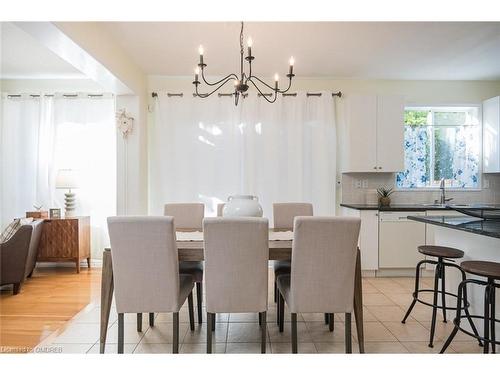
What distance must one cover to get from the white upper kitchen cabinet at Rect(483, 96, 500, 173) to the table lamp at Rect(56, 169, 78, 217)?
5.58m

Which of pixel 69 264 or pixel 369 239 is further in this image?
pixel 69 264

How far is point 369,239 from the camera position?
13.4 feet

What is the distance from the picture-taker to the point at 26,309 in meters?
3.11

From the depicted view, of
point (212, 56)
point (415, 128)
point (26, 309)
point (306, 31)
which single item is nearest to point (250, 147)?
point (212, 56)

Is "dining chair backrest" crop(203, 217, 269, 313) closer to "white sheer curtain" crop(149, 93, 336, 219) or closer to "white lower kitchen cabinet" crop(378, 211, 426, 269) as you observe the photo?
"white sheer curtain" crop(149, 93, 336, 219)

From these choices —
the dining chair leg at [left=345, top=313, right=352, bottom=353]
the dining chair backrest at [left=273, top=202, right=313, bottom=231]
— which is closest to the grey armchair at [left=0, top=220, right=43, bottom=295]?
the dining chair backrest at [left=273, top=202, right=313, bottom=231]

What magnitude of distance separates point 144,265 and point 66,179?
117 inches

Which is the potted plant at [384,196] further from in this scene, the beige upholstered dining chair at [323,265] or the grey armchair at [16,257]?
the grey armchair at [16,257]

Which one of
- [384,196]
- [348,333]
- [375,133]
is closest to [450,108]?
[375,133]

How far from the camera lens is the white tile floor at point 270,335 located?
2.36 meters

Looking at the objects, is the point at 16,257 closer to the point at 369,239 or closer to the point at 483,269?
the point at 369,239

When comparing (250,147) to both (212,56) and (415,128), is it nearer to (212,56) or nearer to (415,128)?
(212,56)

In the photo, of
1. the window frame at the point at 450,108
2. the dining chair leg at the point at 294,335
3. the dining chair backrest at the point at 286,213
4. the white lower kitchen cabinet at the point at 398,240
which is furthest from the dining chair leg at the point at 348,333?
the window frame at the point at 450,108
